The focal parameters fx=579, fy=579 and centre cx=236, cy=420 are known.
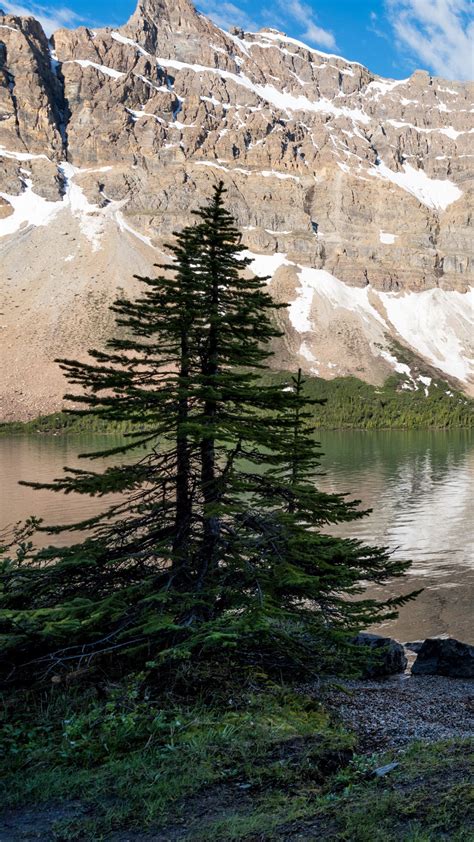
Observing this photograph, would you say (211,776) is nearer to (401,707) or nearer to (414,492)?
(401,707)

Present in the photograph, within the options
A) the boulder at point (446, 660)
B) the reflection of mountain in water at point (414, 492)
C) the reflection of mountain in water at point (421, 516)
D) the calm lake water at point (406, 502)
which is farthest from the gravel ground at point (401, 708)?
the reflection of mountain in water at point (421, 516)

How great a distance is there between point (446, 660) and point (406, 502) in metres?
46.3

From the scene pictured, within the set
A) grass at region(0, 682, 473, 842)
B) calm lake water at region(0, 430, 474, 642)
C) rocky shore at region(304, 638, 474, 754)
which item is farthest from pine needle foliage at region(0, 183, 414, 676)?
calm lake water at region(0, 430, 474, 642)

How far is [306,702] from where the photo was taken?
1092 centimetres

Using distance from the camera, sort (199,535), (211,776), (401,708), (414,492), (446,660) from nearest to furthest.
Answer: (211,776), (401,708), (199,535), (446,660), (414,492)

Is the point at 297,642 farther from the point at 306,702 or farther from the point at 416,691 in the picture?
the point at 416,691

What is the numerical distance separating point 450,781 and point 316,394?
195 metres

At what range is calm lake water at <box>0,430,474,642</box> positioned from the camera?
3125cm

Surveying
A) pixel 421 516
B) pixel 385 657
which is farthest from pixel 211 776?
pixel 421 516

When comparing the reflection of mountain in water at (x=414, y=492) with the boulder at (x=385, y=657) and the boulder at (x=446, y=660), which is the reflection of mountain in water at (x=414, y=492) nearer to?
the boulder at (x=385, y=657)

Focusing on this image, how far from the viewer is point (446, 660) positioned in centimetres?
1695

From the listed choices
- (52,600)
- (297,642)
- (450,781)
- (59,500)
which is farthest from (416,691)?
(59,500)

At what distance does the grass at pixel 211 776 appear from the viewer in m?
6.51

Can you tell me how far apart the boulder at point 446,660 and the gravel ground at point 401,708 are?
527mm
